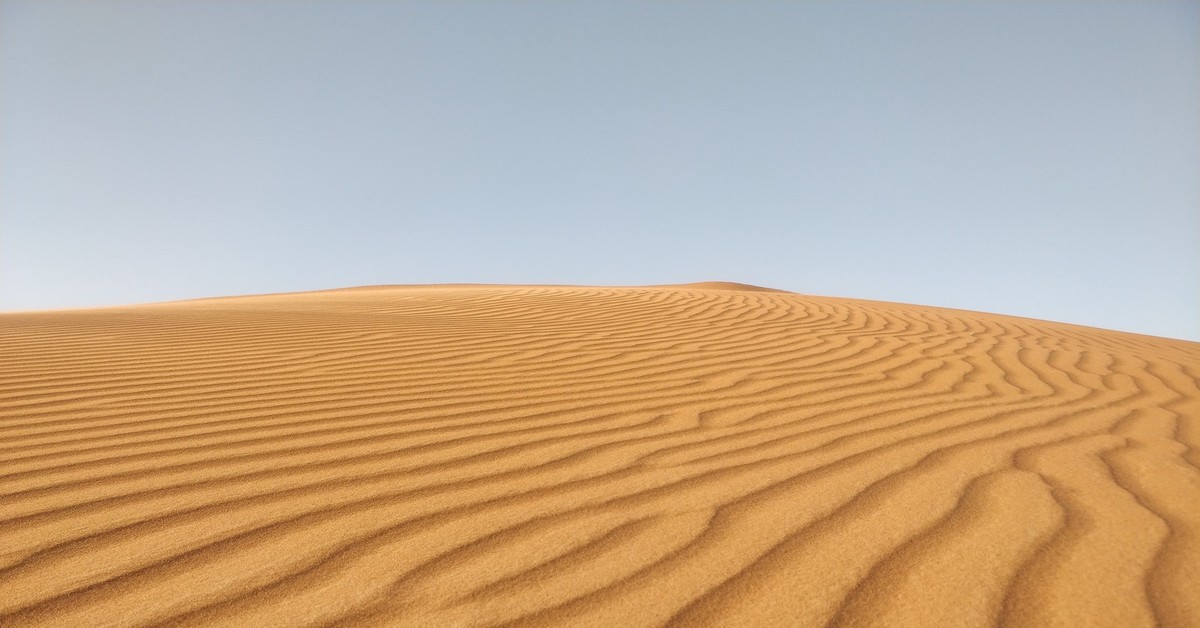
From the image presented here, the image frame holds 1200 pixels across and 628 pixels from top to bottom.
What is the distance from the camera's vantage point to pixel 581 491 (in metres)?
2.23

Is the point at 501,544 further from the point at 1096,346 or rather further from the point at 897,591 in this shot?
the point at 1096,346

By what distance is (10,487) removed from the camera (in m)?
2.13

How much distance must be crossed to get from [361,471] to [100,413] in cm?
144

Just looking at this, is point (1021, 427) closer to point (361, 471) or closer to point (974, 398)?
point (974, 398)

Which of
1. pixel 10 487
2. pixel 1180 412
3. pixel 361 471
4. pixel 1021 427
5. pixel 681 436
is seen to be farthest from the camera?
pixel 1180 412

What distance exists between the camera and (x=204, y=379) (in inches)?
148

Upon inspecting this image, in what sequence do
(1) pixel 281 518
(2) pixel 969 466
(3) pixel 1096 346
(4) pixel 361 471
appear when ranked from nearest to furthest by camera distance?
(1) pixel 281 518, (4) pixel 361 471, (2) pixel 969 466, (3) pixel 1096 346

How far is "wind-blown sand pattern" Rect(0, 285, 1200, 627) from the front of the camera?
1564 mm

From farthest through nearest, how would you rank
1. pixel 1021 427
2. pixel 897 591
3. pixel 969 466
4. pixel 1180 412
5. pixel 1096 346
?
pixel 1096 346
pixel 1180 412
pixel 1021 427
pixel 969 466
pixel 897 591

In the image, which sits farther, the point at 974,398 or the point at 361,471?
the point at 974,398

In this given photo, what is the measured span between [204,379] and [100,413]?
2.40 ft

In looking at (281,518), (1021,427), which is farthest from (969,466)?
(281,518)

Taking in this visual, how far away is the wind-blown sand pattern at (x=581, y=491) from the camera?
1.56m

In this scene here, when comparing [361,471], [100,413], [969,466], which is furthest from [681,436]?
[100,413]
